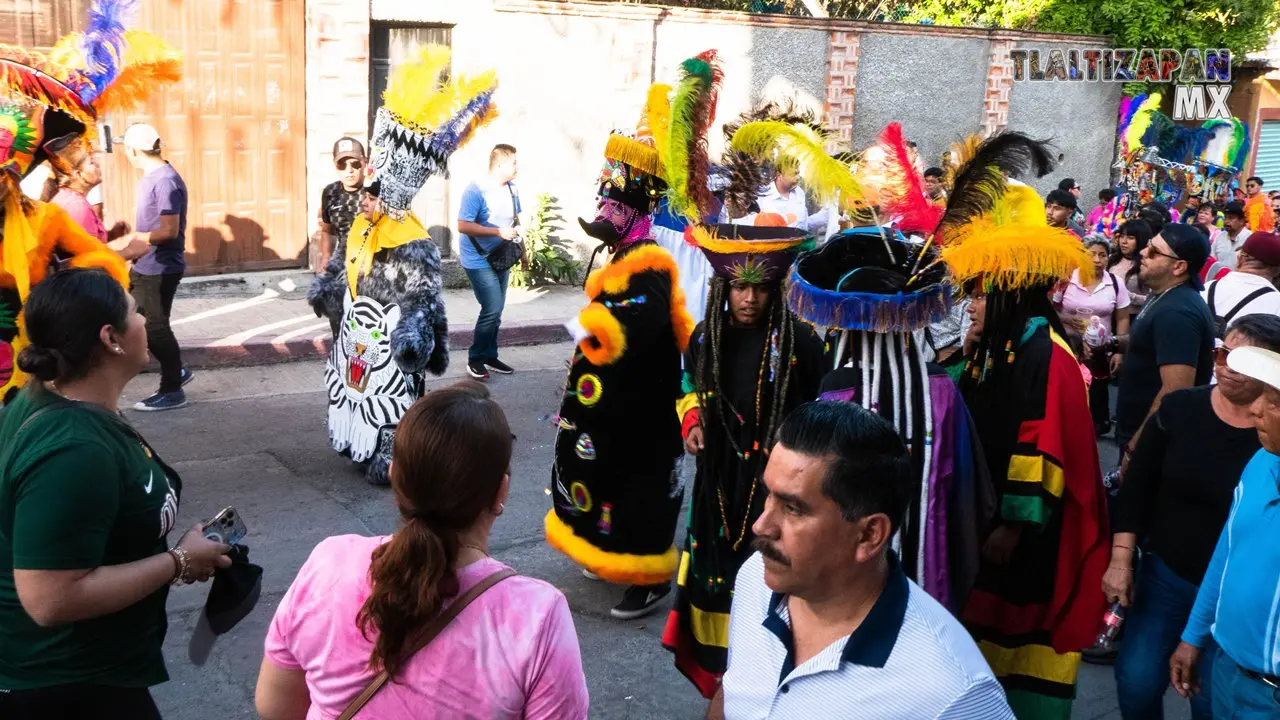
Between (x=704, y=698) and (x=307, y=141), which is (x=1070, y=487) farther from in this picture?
(x=307, y=141)

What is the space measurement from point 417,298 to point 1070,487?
371cm

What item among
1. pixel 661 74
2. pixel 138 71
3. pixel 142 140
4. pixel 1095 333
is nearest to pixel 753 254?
pixel 138 71

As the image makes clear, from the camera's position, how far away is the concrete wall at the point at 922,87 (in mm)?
15562

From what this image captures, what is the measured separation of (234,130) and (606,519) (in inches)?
305

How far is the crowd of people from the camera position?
217 centimetres

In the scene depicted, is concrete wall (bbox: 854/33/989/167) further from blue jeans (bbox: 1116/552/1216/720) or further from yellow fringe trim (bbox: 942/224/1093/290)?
blue jeans (bbox: 1116/552/1216/720)

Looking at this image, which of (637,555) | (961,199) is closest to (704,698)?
(637,555)

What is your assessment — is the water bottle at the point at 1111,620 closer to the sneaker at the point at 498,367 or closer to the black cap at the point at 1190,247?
the black cap at the point at 1190,247

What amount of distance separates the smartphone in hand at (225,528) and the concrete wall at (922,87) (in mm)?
13282

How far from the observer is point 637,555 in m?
5.26

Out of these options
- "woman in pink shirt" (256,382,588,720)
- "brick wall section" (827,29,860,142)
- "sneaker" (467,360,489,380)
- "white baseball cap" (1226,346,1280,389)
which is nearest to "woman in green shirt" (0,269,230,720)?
"woman in pink shirt" (256,382,588,720)

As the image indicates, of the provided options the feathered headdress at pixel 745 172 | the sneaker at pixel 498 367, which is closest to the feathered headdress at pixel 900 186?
the feathered headdress at pixel 745 172

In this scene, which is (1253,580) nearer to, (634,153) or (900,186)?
(900,186)

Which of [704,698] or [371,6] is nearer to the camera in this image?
[704,698]
